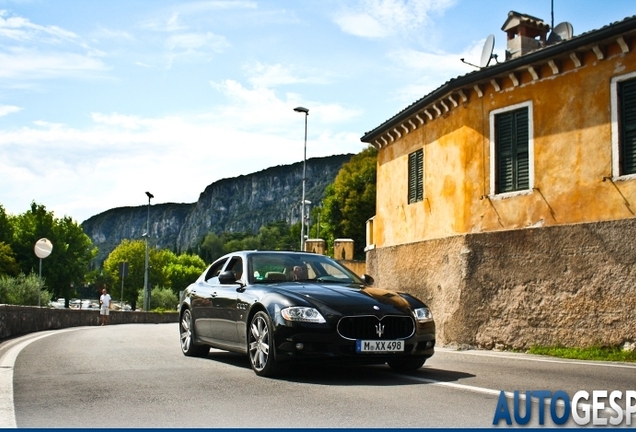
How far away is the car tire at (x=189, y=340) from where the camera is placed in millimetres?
11328

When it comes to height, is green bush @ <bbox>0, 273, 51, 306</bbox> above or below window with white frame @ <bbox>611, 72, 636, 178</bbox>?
below

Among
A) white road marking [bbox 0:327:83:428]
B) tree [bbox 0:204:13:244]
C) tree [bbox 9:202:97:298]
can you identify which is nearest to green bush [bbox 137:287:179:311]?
tree [bbox 9:202:97:298]

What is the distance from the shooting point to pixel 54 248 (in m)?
76.1

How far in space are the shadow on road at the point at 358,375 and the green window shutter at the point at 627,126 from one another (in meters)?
6.91

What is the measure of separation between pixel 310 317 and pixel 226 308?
6.79 feet

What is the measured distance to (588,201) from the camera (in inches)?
593

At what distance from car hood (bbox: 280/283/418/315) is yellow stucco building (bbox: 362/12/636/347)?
22.7 ft

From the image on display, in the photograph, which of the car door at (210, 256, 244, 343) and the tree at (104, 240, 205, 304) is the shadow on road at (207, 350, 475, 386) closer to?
the car door at (210, 256, 244, 343)

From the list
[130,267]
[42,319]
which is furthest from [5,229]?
[42,319]

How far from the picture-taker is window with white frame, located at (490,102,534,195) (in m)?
16.6

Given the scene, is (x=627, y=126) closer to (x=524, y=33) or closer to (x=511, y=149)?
(x=511, y=149)

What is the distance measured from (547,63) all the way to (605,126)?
1.97 metres

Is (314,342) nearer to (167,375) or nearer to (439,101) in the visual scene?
(167,375)

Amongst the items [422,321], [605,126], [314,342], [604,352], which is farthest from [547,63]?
[314,342]
